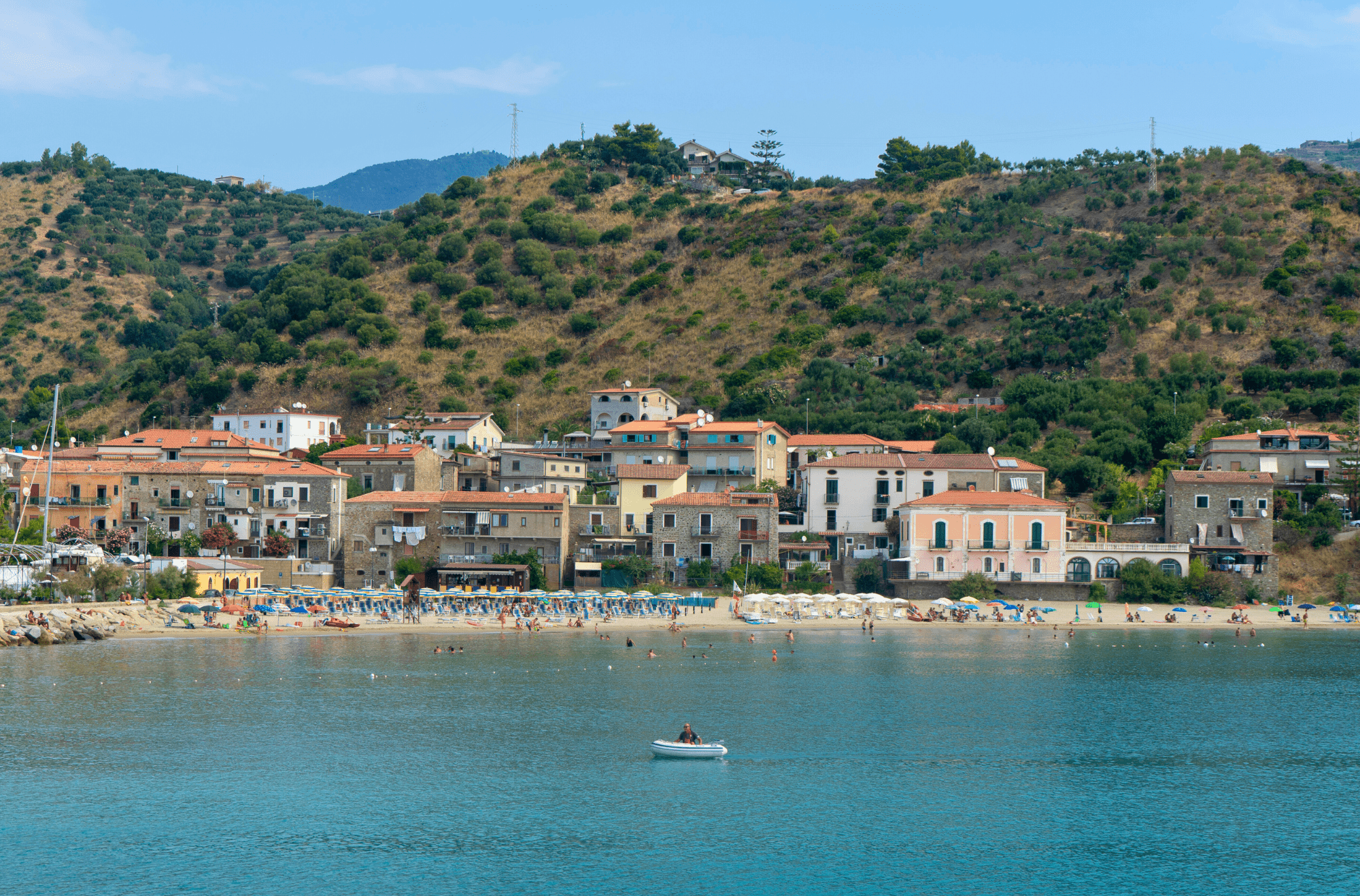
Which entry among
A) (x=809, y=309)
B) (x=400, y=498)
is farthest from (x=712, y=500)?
(x=809, y=309)

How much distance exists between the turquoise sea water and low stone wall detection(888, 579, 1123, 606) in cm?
1249

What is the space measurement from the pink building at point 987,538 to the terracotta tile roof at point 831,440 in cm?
1280

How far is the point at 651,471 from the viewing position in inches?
3142

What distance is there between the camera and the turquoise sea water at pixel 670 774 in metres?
31.7

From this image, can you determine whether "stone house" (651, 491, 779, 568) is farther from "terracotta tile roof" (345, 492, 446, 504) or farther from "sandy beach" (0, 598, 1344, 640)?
"terracotta tile roof" (345, 492, 446, 504)

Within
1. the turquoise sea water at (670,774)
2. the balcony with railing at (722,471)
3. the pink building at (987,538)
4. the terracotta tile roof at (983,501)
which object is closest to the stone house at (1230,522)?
the terracotta tile roof at (983,501)

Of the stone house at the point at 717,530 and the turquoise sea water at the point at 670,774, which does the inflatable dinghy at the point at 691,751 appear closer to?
the turquoise sea water at the point at 670,774

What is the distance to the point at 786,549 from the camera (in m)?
76.2

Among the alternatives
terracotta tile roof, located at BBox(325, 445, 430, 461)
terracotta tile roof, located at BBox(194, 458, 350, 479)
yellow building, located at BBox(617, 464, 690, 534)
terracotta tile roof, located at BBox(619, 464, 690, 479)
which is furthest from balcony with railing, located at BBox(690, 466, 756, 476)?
terracotta tile roof, located at BBox(194, 458, 350, 479)

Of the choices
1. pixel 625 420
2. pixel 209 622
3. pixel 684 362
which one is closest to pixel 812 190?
pixel 684 362

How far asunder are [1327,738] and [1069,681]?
38.1 ft

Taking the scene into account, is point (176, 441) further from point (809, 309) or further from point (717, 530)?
point (809, 309)

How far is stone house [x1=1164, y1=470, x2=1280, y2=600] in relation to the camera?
72.9 metres

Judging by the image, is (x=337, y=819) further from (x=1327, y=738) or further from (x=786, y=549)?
(x=786, y=549)
